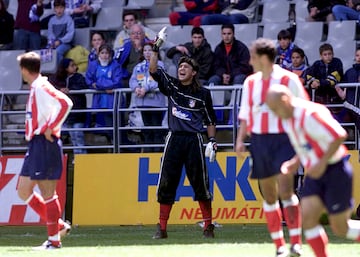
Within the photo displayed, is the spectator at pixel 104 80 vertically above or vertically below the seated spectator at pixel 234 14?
below

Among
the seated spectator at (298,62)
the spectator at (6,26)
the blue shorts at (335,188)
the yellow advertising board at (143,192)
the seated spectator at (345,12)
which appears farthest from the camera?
the spectator at (6,26)

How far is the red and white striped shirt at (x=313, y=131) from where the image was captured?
8.82m

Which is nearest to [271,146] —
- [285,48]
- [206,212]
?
[206,212]

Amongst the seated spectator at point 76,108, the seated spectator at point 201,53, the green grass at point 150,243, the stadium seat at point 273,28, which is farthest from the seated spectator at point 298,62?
the seated spectator at point 76,108

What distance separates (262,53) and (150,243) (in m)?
3.61

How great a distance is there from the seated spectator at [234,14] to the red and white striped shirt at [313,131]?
10991 mm

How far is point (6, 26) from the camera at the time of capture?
20.7 m

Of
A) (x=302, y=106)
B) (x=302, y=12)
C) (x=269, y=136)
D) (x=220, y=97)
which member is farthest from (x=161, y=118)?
(x=302, y=106)

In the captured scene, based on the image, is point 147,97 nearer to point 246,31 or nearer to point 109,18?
point 246,31

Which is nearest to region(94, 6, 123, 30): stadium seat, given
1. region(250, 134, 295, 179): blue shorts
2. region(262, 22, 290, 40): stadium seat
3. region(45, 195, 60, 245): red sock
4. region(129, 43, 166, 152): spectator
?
region(262, 22, 290, 40): stadium seat

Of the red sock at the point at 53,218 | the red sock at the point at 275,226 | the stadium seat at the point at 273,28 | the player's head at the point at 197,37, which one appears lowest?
the red sock at the point at 53,218

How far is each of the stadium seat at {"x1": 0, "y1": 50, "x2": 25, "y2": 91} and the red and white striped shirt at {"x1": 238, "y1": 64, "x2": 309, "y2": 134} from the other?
10349mm

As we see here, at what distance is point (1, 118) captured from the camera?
18.3m

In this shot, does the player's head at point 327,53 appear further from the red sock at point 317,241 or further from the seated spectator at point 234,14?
the red sock at point 317,241
